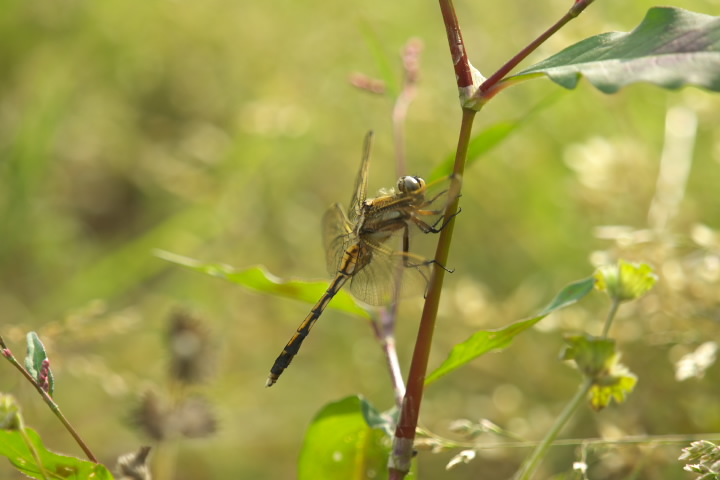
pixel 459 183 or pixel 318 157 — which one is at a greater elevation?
pixel 318 157

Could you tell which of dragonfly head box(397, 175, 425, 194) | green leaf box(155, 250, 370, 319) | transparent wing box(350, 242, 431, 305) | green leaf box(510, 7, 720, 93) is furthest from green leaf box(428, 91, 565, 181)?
green leaf box(510, 7, 720, 93)

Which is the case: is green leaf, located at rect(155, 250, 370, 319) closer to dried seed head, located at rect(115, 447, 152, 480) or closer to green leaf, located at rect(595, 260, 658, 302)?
dried seed head, located at rect(115, 447, 152, 480)

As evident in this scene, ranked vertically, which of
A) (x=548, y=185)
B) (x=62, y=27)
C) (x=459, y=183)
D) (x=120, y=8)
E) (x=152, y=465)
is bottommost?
(x=459, y=183)

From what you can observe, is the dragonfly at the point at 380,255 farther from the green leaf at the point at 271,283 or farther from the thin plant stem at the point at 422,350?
the thin plant stem at the point at 422,350

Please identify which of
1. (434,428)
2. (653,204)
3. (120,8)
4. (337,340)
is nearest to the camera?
(653,204)

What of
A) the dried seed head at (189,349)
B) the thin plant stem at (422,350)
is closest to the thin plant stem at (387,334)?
the thin plant stem at (422,350)

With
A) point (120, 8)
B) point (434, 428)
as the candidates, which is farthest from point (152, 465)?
point (120, 8)

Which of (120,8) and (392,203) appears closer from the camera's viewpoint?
(392,203)

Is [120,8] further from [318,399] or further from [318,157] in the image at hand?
[318,399]
